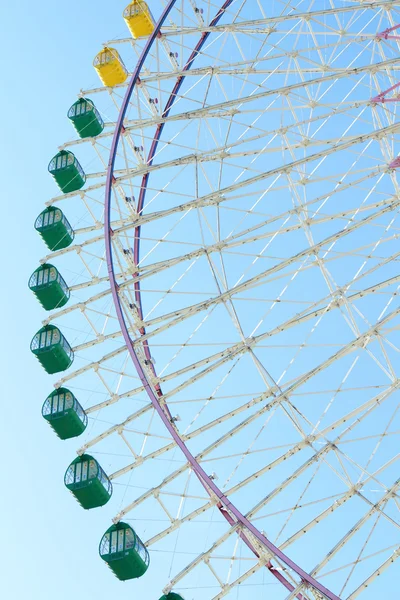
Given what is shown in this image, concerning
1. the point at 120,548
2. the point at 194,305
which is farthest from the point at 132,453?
the point at 194,305

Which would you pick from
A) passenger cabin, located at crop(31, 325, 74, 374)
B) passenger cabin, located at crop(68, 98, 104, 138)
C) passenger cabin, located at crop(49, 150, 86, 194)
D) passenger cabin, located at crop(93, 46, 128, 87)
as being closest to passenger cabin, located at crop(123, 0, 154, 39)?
passenger cabin, located at crop(93, 46, 128, 87)

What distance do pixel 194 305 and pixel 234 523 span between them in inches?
166

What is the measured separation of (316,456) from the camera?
65.3ft

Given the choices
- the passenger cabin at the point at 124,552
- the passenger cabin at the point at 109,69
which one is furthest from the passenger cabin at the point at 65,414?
the passenger cabin at the point at 109,69

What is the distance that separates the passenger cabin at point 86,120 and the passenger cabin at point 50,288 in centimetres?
421

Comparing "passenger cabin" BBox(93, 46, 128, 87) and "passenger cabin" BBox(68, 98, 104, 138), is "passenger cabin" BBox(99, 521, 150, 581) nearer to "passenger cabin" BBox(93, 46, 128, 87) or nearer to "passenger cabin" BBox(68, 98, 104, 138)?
"passenger cabin" BBox(68, 98, 104, 138)

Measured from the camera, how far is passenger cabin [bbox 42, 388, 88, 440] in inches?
966

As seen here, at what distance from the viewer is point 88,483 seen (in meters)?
23.4

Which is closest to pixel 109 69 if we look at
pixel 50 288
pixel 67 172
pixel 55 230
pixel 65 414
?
pixel 67 172

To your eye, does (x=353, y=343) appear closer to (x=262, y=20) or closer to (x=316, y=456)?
(x=316, y=456)

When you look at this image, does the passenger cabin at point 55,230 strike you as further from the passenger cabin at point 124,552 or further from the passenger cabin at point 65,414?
the passenger cabin at point 124,552

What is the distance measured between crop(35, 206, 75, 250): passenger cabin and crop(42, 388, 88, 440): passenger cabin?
3.99 m

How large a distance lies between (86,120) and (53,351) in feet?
22.0

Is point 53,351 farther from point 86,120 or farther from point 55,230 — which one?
point 86,120
